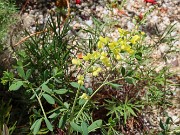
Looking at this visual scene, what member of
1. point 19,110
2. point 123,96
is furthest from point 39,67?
point 123,96

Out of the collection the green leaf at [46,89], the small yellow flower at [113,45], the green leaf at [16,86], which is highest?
the small yellow flower at [113,45]

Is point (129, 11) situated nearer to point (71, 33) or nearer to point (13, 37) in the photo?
point (71, 33)

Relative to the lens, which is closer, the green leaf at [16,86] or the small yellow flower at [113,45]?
the small yellow flower at [113,45]

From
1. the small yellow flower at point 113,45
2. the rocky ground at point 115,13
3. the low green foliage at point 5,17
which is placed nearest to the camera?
the small yellow flower at point 113,45

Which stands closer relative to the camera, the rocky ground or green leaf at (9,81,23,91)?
green leaf at (9,81,23,91)

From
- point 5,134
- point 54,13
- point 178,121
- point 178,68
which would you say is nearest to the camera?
point 5,134

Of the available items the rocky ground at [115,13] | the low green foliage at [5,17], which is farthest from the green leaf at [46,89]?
the rocky ground at [115,13]

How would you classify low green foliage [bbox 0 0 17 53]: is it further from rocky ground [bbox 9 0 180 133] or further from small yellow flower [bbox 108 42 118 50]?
small yellow flower [bbox 108 42 118 50]

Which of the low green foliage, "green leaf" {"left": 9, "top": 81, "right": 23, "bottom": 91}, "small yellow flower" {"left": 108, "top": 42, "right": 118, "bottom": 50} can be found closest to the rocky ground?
the low green foliage

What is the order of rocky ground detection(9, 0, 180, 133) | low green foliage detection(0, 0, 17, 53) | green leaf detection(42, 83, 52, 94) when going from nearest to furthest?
1. green leaf detection(42, 83, 52, 94)
2. low green foliage detection(0, 0, 17, 53)
3. rocky ground detection(9, 0, 180, 133)

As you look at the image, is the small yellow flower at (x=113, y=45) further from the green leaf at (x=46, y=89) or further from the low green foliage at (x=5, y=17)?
the low green foliage at (x=5, y=17)

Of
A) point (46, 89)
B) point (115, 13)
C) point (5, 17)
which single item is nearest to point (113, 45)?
point (46, 89)
